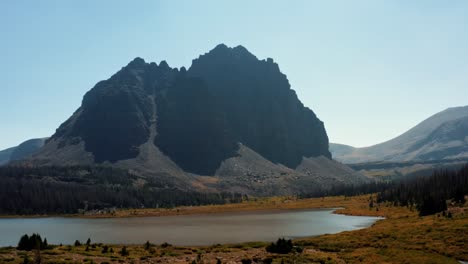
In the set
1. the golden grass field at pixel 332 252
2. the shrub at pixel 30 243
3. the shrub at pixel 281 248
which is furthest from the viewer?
the shrub at pixel 281 248

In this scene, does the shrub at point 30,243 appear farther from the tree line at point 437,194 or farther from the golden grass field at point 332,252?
the tree line at point 437,194

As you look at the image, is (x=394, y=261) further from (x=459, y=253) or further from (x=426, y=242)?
(x=426, y=242)

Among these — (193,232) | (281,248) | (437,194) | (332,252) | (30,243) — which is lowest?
(193,232)

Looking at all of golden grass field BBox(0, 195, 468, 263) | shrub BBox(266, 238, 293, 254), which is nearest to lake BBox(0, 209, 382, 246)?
golden grass field BBox(0, 195, 468, 263)

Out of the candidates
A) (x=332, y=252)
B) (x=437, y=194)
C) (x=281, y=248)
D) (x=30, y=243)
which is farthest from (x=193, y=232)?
(x=437, y=194)

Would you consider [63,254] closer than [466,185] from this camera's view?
Yes

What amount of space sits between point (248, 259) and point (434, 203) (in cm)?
8570

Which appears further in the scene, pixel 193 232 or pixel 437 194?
pixel 437 194

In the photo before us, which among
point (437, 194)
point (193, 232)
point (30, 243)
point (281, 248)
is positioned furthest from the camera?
point (437, 194)

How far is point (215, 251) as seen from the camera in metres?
74.6

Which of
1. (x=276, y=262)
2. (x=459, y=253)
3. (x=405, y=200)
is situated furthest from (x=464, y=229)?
(x=405, y=200)

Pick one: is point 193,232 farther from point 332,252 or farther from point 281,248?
point 332,252

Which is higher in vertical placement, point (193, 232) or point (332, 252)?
point (332, 252)

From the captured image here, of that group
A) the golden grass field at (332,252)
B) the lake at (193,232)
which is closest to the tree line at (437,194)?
the lake at (193,232)
